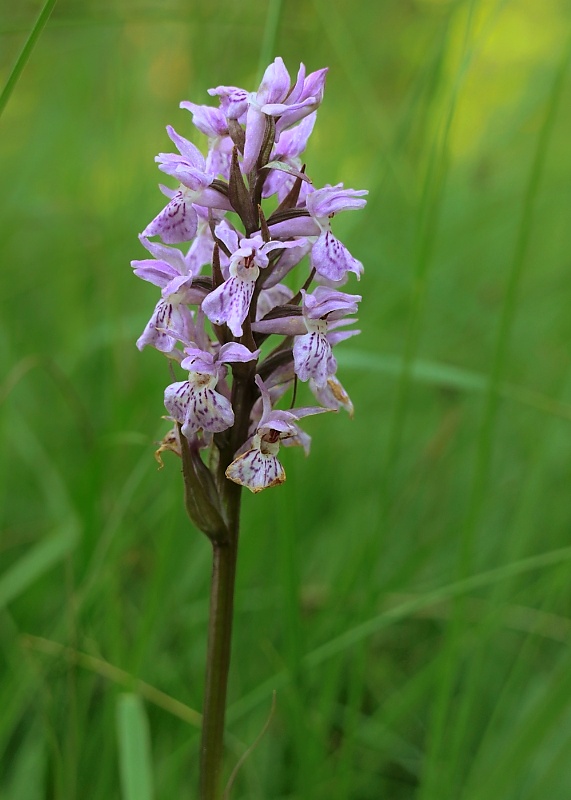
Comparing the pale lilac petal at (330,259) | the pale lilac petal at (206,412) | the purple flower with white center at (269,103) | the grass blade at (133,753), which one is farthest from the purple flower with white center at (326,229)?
the grass blade at (133,753)

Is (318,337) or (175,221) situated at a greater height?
(175,221)

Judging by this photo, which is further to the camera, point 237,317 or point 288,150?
point 288,150

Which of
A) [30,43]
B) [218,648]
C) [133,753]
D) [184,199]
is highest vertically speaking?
[30,43]

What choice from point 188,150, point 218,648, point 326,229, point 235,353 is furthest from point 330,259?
point 218,648

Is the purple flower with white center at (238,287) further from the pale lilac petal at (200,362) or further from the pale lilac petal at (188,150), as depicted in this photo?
the pale lilac petal at (188,150)

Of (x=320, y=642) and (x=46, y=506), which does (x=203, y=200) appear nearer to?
(x=320, y=642)

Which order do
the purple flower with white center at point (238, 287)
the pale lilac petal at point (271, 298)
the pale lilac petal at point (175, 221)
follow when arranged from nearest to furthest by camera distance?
the purple flower with white center at point (238, 287), the pale lilac petal at point (175, 221), the pale lilac petal at point (271, 298)

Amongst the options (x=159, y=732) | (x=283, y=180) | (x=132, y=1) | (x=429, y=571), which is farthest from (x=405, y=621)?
(x=132, y=1)

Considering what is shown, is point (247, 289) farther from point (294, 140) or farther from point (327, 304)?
point (294, 140)
